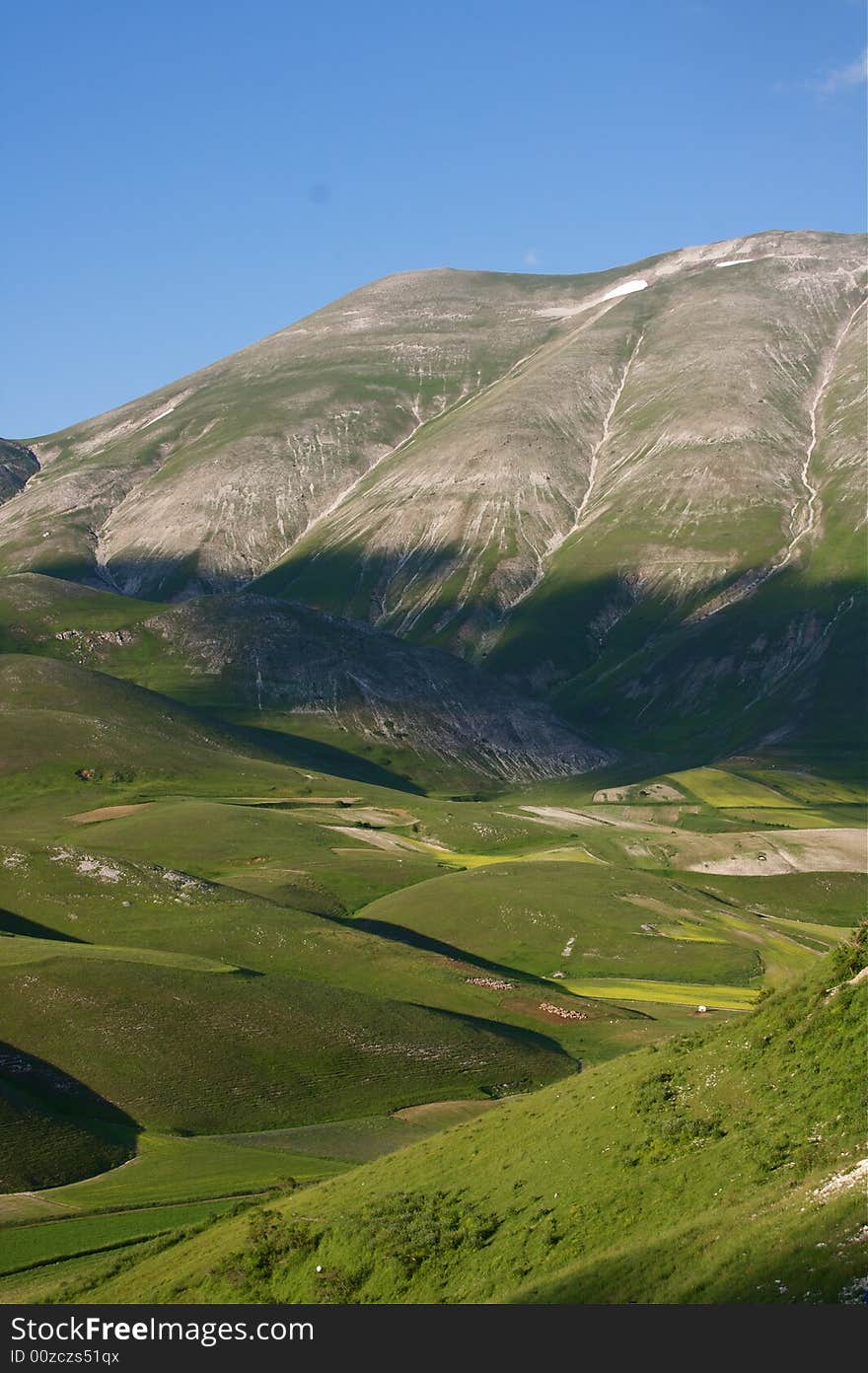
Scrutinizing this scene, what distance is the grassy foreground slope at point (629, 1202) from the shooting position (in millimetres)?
29398

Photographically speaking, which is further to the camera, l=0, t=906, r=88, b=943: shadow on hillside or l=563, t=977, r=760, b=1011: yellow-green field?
l=0, t=906, r=88, b=943: shadow on hillside

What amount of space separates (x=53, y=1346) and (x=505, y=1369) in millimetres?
12220

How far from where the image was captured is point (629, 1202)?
36438 millimetres

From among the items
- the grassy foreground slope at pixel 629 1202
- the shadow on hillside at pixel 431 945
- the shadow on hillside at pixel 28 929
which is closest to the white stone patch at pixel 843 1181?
the grassy foreground slope at pixel 629 1202

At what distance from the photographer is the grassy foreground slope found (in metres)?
29.4

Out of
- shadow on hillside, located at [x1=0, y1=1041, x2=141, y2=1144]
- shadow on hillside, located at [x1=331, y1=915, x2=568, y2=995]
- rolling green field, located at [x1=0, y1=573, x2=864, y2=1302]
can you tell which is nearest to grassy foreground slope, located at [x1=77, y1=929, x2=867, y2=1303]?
rolling green field, located at [x1=0, y1=573, x2=864, y2=1302]

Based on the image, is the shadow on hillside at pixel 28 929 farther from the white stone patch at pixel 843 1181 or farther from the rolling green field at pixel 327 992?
the white stone patch at pixel 843 1181

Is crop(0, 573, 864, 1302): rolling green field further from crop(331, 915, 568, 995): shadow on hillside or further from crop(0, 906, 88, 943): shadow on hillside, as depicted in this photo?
crop(331, 915, 568, 995): shadow on hillside

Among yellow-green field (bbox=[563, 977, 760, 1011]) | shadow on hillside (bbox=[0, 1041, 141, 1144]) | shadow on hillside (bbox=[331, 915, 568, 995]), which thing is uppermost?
shadow on hillside (bbox=[0, 1041, 141, 1144])

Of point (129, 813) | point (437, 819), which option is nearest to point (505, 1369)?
point (129, 813)

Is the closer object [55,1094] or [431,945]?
[55,1094]

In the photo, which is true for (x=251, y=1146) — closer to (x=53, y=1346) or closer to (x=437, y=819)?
(x=53, y=1346)

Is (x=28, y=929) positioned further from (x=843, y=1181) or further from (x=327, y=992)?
(x=843, y=1181)

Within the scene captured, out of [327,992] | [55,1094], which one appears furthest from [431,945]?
[55,1094]
